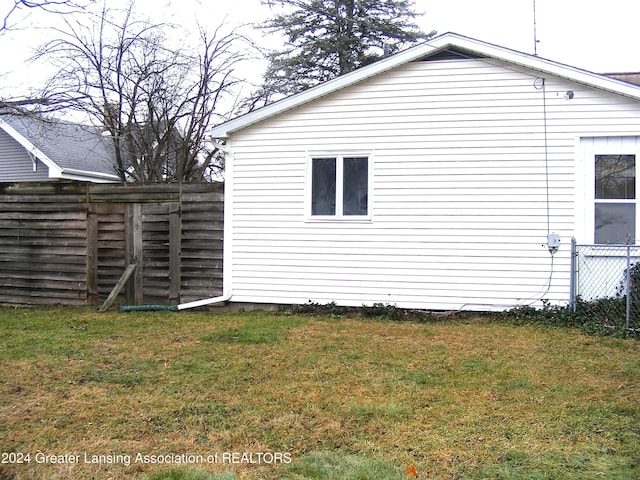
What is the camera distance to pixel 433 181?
8.41 m

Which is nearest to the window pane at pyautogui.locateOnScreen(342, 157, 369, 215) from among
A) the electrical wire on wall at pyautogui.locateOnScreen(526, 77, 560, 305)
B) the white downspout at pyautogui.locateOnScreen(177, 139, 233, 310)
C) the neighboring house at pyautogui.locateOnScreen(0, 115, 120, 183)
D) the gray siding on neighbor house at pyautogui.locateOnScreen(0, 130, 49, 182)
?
the white downspout at pyautogui.locateOnScreen(177, 139, 233, 310)

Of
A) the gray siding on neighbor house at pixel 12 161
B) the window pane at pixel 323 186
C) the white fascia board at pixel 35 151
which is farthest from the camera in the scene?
the gray siding on neighbor house at pixel 12 161

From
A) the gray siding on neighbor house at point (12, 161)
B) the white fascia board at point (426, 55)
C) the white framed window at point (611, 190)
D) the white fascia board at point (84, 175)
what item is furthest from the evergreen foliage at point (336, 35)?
the white framed window at point (611, 190)

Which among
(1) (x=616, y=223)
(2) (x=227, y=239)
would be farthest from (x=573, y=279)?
(2) (x=227, y=239)

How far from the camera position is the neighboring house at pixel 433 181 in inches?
311

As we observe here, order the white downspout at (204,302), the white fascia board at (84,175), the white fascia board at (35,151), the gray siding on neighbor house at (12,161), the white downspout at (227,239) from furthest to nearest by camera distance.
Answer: the gray siding on neighbor house at (12,161)
the white fascia board at (84,175)
the white fascia board at (35,151)
the white downspout at (227,239)
the white downspout at (204,302)

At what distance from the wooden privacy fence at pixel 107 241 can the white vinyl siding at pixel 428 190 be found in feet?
2.00

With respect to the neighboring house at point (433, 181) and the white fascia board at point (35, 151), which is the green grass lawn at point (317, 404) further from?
the white fascia board at point (35, 151)

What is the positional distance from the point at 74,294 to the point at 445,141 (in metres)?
6.96

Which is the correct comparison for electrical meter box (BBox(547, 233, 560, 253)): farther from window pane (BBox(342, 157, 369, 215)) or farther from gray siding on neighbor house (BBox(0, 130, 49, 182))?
gray siding on neighbor house (BBox(0, 130, 49, 182))

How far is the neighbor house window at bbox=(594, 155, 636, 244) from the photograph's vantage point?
7754mm

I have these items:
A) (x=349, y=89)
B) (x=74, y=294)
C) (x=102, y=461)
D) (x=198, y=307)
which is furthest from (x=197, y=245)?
(x=102, y=461)

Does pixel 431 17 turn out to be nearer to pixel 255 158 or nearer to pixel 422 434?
pixel 255 158

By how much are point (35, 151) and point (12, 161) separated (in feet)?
6.70
